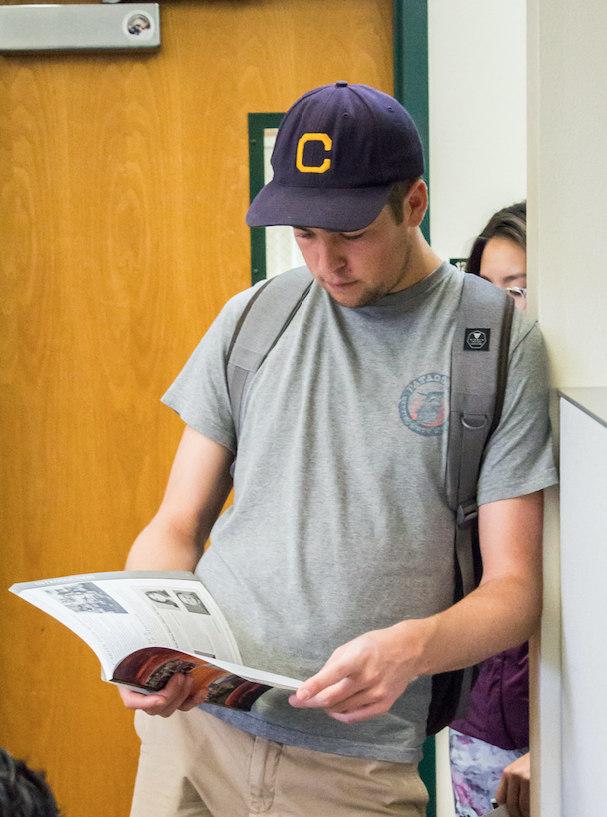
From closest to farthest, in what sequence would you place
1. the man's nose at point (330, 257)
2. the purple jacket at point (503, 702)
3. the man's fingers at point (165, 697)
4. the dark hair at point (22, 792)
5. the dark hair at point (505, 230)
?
the dark hair at point (22, 792) → the man's fingers at point (165, 697) → the man's nose at point (330, 257) → the purple jacket at point (503, 702) → the dark hair at point (505, 230)

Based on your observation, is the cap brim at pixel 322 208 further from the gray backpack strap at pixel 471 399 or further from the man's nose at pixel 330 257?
the gray backpack strap at pixel 471 399

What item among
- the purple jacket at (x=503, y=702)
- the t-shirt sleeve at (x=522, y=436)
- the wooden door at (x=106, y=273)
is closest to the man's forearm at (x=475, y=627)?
the t-shirt sleeve at (x=522, y=436)

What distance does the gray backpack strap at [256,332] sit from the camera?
1420mm

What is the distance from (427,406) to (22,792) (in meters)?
0.70

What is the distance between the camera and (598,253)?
4.34 feet

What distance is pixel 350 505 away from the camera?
4.30 ft

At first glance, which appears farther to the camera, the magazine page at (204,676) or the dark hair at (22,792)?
the magazine page at (204,676)

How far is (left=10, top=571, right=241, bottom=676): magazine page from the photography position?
3.83ft

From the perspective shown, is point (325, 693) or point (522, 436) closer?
point (325, 693)

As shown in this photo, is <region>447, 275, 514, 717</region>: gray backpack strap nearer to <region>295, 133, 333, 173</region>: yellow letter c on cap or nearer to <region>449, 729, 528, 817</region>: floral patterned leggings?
<region>295, 133, 333, 173</region>: yellow letter c on cap

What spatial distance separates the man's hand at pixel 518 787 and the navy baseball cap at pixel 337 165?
0.79m

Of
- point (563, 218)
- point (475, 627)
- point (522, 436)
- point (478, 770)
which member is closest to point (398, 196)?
point (563, 218)

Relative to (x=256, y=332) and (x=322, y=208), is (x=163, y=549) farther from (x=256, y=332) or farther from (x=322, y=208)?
(x=322, y=208)

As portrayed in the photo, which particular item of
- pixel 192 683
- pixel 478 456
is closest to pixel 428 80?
pixel 478 456
